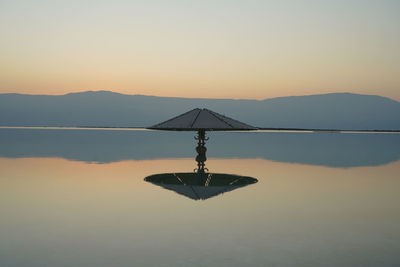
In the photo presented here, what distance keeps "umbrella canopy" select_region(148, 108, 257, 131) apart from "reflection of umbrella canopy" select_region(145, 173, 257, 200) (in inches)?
70.7

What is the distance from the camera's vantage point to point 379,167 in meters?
23.1

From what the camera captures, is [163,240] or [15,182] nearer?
[163,240]

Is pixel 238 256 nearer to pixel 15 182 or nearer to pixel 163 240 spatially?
pixel 163 240

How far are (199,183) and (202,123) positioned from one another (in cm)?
288

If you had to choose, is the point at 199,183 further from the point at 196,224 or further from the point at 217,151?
the point at 217,151

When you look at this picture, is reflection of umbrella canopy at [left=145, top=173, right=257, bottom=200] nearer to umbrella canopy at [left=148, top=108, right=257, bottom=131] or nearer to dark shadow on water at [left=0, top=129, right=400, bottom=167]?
umbrella canopy at [left=148, top=108, right=257, bottom=131]

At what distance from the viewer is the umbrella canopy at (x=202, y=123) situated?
17000 mm

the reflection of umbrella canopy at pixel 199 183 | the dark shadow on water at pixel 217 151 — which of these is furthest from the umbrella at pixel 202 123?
the dark shadow on water at pixel 217 151

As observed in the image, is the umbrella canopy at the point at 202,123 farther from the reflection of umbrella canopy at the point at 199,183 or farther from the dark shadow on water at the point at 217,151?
the dark shadow on water at the point at 217,151

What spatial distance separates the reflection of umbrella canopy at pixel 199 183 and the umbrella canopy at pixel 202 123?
179cm

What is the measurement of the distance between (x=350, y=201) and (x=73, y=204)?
735 cm

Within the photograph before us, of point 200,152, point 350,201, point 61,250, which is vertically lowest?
point 61,250

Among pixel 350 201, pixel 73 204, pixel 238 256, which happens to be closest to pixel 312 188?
pixel 350 201

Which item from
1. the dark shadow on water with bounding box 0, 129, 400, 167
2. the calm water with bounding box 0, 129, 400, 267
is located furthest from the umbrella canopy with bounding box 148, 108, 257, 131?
the dark shadow on water with bounding box 0, 129, 400, 167
